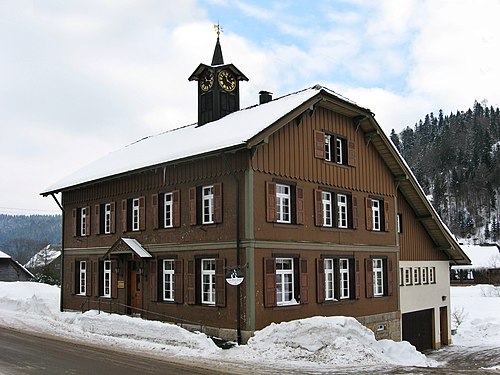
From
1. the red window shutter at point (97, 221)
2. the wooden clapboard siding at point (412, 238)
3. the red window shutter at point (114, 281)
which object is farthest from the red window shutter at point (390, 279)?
the red window shutter at point (97, 221)

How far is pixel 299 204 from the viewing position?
21.1 meters

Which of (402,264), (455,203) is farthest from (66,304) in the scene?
(455,203)

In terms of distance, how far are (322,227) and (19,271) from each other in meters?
41.3

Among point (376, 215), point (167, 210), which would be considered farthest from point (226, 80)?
point (376, 215)

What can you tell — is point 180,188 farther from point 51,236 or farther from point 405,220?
point 51,236

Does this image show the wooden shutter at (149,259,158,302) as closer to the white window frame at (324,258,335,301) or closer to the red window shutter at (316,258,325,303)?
the red window shutter at (316,258,325,303)

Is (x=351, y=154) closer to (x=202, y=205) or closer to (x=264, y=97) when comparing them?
(x=264, y=97)

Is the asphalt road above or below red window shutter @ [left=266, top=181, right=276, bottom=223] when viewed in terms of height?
below

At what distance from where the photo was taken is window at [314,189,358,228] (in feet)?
72.9

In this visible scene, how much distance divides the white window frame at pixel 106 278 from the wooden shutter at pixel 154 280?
371 centimetres

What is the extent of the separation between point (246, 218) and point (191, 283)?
11.7ft

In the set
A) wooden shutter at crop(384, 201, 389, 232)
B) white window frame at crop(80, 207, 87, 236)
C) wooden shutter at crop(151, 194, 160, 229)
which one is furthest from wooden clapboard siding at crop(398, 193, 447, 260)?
white window frame at crop(80, 207, 87, 236)

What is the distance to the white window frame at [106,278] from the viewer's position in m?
25.9

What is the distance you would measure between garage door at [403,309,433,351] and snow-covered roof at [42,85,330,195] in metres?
13.2
